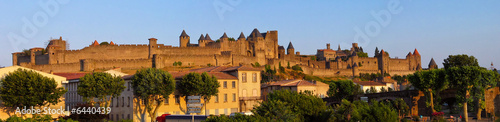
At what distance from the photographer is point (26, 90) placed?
4822 cm

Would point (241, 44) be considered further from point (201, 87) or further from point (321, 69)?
point (201, 87)

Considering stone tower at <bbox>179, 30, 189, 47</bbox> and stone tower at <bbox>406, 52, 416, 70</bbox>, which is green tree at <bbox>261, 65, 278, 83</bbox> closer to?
stone tower at <bbox>179, 30, 189, 47</bbox>

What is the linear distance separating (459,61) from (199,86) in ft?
162

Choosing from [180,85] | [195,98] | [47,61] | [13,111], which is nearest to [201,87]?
[180,85]

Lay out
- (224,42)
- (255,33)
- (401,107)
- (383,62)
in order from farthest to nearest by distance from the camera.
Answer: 1. (383,62)
2. (255,33)
3. (224,42)
4. (401,107)

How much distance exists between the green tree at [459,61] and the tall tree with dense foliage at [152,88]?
50.2 m

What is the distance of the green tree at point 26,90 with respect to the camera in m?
47.7

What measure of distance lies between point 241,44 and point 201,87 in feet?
219

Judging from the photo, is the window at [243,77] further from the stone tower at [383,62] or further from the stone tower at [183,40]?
the stone tower at [383,62]

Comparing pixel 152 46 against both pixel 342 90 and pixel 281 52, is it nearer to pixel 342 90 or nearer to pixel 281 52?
pixel 281 52

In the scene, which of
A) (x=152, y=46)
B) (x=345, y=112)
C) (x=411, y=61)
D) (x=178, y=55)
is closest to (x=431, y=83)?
(x=345, y=112)

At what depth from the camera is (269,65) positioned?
115 m

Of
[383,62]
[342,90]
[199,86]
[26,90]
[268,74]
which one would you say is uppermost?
[383,62]

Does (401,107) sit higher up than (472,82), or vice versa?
(472,82)
